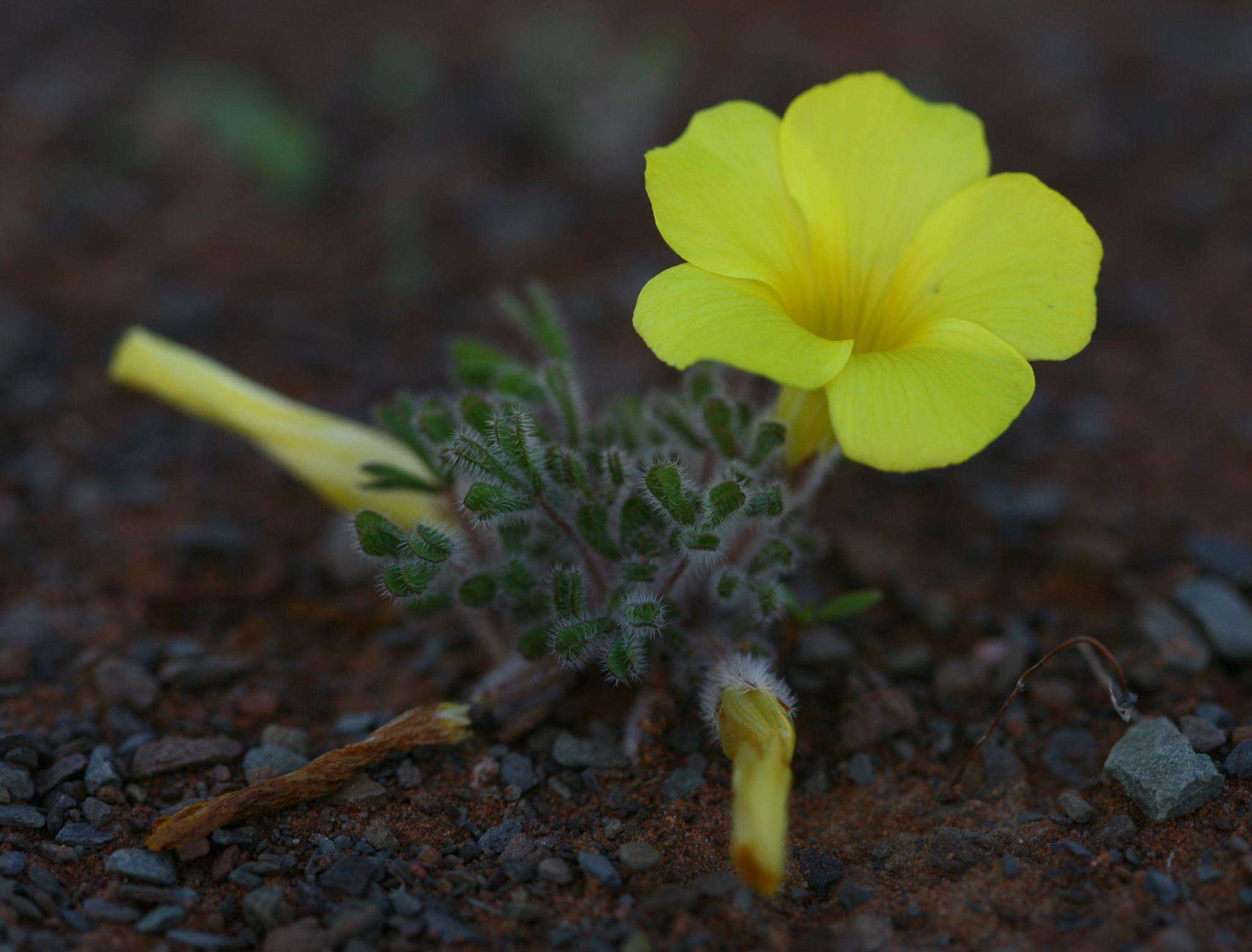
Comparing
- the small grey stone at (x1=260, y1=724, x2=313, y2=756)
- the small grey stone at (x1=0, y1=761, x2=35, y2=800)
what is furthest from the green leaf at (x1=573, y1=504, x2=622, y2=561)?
the small grey stone at (x1=0, y1=761, x2=35, y2=800)

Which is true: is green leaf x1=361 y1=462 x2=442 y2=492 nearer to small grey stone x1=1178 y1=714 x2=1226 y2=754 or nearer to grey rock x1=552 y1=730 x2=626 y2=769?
grey rock x1=552 y1=730 x2=626 y2=769

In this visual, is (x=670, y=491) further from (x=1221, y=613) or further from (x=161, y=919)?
(x=1221, y=613)

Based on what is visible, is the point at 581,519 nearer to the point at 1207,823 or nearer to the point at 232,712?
the point at 232,712

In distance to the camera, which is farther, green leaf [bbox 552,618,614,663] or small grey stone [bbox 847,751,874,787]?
small grey stone [bbox 847,751,874,787]

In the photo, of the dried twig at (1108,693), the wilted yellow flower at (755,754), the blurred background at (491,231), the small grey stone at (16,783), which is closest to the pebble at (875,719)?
the dried twig at (1108,693)

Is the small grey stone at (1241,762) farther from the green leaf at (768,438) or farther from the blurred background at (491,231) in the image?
the green leaf at (768,438)

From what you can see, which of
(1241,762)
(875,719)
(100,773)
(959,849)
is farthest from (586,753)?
(1241,762)
